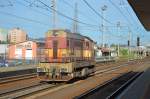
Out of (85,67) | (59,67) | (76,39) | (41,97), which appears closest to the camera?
(41,97)

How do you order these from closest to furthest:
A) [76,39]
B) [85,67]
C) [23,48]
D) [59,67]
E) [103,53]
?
[59,67] < [76,39] < [85,67] < [23,48] < [103,53]

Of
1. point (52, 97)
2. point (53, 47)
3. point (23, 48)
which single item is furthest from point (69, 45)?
point (23, 48)

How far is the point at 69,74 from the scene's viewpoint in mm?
27500

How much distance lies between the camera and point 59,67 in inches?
1077

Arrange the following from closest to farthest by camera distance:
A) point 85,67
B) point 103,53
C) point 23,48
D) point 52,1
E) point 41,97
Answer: point 41,97, point 85,67, point 52,1, point 23,48, point 103,53

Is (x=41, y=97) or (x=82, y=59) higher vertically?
(x=82, y=59)

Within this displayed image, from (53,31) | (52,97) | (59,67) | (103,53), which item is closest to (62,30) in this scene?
(53,31)

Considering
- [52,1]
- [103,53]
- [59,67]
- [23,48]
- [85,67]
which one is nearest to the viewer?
[59,67]

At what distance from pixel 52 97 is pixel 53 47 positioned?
31.5 ft

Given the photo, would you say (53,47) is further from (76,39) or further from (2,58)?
(2,58)

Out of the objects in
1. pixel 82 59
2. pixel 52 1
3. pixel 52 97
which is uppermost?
pixel 52 1

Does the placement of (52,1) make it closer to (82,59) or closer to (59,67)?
(82,59)

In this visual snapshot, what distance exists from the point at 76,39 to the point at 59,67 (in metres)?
3.77

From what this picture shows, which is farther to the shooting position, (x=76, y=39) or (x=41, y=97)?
(x=76, y=39)
